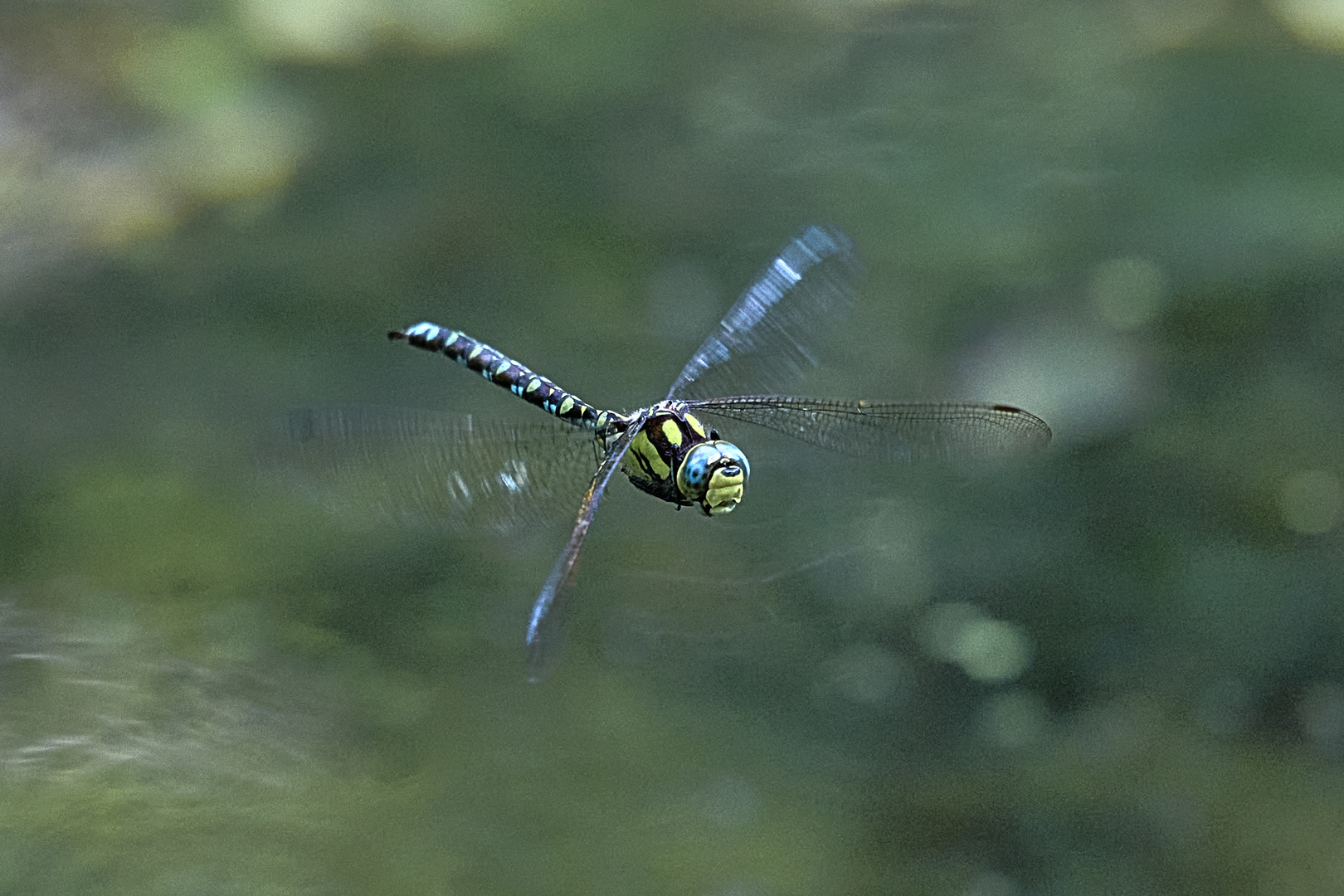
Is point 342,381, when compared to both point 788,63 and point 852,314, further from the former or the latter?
point 788,63

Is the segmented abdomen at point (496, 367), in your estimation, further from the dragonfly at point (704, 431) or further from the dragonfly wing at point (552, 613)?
the dragonfly wing at point (552, 613)

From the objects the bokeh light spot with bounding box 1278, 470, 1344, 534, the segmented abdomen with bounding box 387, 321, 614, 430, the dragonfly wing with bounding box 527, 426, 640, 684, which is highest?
the segmented abdomen with bounding box 387, 321, 614, 430

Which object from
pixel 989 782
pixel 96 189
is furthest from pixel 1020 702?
pixel 96 189

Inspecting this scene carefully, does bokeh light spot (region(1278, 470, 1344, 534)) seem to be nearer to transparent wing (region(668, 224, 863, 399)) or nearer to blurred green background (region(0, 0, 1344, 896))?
blurred green background (region(0, 0, 1344, 896))

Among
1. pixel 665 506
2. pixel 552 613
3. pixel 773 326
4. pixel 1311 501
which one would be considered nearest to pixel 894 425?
pixel 773 326

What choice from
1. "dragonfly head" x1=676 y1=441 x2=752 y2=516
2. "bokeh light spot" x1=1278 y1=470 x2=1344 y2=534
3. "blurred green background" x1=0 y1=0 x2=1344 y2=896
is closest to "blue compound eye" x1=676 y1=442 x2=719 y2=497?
"dragonfly head" x1=676 y1=441 x2=752 y2=516

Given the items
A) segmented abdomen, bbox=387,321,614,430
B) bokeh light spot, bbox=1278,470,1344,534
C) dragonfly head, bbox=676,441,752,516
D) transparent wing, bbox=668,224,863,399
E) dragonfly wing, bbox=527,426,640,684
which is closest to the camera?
dragonfly wing, bbox=527,426,640,684

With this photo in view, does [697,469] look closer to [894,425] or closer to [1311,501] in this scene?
[894,425]
